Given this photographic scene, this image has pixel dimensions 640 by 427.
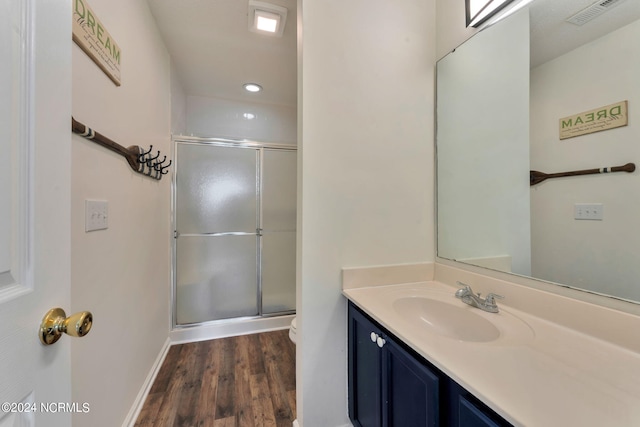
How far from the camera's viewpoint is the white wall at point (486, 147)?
110 centimetres

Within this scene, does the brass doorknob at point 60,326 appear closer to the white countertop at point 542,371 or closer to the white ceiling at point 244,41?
the white countertop at point 542,371

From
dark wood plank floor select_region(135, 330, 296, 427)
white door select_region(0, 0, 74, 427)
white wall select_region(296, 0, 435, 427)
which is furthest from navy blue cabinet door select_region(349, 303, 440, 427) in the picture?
white door select_region(0, 0, 74, 427)

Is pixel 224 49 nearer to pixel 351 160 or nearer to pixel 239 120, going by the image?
pixel 239 120

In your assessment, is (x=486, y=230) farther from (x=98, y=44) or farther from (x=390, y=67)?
(x=98, y=44)

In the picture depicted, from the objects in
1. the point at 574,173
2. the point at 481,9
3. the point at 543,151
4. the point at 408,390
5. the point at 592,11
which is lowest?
the point at 408,390

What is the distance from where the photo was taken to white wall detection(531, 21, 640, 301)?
2.58 ft

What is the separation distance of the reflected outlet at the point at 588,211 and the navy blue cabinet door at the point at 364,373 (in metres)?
0.87

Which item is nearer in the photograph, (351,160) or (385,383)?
(385,383)

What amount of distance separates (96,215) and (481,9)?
201 centimetres

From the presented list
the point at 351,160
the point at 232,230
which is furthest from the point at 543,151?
the point at 232,230

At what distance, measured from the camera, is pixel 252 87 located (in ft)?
8.77

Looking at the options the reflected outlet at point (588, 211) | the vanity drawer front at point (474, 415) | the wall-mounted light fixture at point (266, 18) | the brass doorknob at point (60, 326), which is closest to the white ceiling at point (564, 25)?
the reflected outlet at point (588, 211)

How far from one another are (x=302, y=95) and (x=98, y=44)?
35.3 inches

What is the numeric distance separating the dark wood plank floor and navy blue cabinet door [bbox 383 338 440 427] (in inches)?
32.9
